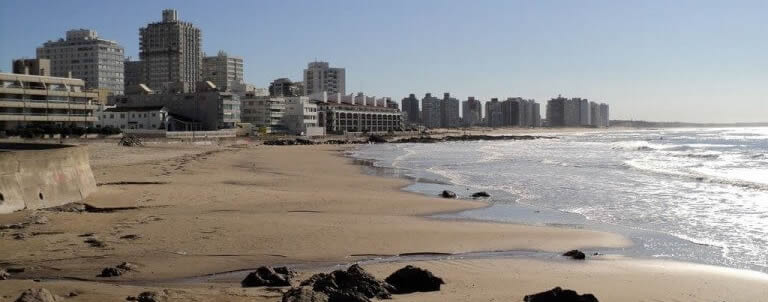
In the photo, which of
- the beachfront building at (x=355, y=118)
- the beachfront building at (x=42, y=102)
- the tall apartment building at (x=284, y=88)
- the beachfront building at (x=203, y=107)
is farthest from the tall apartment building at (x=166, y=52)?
the beachfront building at (x=42, y=102)

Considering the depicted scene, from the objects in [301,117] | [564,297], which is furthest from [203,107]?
[564,297]

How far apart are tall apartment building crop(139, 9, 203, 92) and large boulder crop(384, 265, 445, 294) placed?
19202cm

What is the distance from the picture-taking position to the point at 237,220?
49.1 feet

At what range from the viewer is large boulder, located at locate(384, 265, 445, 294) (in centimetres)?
843

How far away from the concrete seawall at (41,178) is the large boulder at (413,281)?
30.2 feet

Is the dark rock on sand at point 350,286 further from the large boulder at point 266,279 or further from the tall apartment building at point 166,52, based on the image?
the tall apartment building at point 166,52

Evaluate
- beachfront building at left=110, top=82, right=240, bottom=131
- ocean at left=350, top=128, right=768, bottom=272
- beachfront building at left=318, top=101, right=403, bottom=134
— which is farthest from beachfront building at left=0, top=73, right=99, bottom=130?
beachfront building at left=318, top=101, right=403, bottom=134

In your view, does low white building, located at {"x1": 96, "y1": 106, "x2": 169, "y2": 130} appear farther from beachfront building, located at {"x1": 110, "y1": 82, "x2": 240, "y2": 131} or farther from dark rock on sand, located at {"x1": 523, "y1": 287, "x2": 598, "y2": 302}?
dark rock on sand, located at {"x1": 523, "y1": 287, "x2": 598, "y2": 302}

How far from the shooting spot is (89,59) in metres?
164

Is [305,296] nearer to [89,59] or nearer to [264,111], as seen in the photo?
[264,111]

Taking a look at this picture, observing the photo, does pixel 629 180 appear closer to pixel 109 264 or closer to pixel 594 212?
pixel 594 212

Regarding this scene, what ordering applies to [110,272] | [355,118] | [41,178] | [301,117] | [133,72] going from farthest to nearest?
[133,72]
[355,118]
[301,117]
[41,178]
[110,272]

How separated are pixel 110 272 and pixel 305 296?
12.1 ft

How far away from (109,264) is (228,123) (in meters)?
88.4
